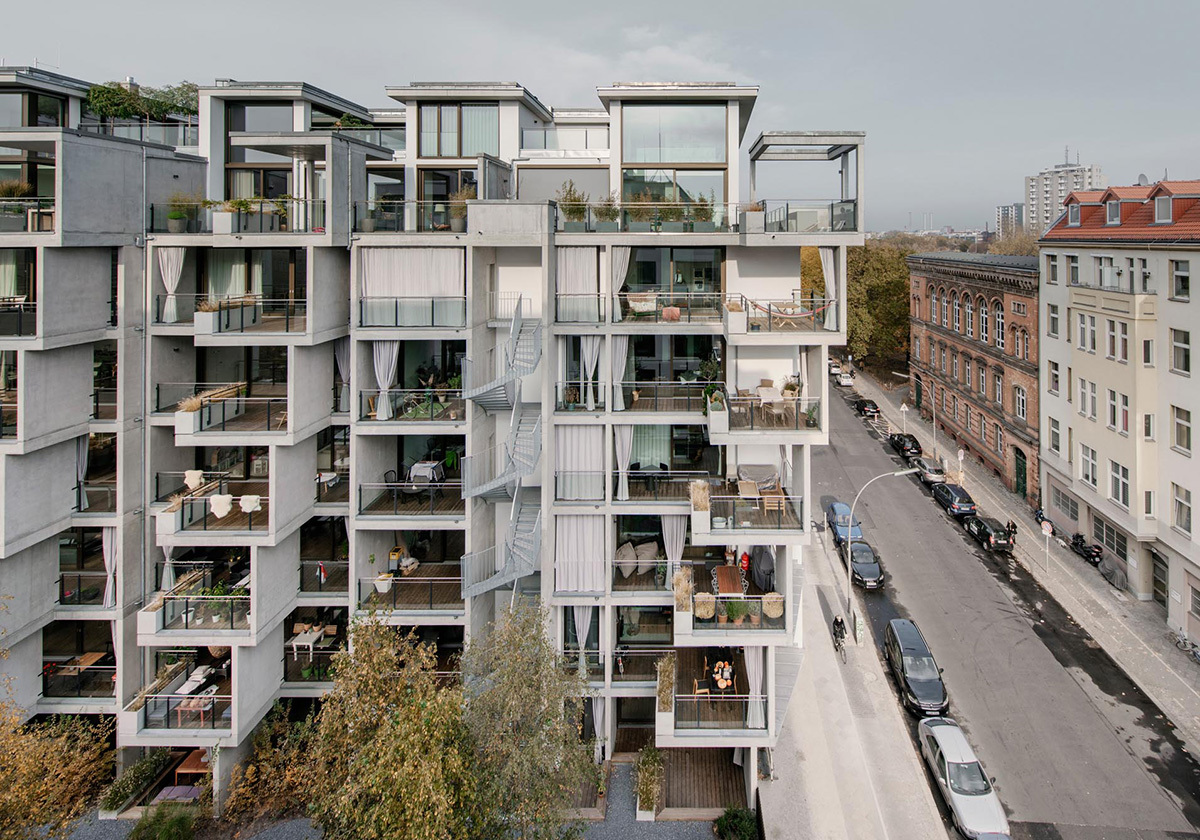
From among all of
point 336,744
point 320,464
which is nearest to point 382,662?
point 336,744

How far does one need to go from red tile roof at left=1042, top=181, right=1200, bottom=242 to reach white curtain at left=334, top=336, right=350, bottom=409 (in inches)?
1039

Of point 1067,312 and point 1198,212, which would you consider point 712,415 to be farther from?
point 1067,312

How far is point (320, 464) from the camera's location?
2066cm

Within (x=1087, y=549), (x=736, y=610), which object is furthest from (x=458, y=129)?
(x=1087, y=549)

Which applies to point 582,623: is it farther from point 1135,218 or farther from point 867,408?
point 867,408

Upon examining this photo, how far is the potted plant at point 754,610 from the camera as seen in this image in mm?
17969

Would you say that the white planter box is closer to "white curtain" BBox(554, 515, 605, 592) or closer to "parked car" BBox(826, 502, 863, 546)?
"white curtain" BBox(554, 515, 605, 592)

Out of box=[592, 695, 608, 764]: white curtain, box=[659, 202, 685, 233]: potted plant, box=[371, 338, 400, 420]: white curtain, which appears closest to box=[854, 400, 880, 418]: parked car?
box=[659, 202, 685, 233]: potted plant

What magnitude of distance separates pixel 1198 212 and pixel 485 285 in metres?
24.7


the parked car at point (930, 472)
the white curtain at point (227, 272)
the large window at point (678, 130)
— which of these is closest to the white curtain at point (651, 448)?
the large window at point (678, 130)

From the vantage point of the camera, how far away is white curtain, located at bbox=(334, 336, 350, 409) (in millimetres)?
20125

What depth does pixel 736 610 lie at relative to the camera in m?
18.0

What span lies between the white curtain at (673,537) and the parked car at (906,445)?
31.2 metres

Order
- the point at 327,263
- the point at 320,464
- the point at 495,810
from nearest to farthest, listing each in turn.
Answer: the point at 495,810 → the point at 327,263 → the point at 320,464
